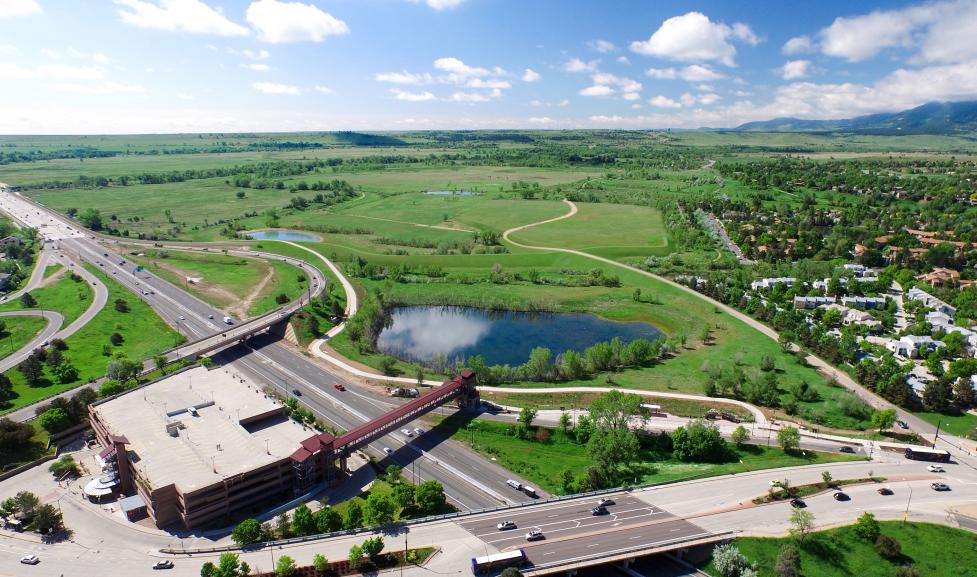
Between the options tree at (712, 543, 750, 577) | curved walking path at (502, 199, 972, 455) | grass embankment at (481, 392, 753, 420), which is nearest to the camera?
tree at (712, 543, 750, 577)

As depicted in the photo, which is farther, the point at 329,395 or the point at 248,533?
the point at 329,395

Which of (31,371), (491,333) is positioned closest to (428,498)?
(491,333)

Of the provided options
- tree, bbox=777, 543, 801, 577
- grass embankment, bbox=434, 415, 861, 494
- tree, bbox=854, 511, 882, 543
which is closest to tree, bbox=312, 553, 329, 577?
grass embankment, bbox=434, 415, 861, 494

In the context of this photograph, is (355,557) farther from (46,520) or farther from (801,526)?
(801,526)

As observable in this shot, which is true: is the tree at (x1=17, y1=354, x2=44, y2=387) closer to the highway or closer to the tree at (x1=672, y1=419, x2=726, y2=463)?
the highway

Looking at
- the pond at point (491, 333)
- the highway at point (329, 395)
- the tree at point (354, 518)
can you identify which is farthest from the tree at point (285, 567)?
the pond at point (491, 333)

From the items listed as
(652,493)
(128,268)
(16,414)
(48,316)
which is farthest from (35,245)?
(652,493)

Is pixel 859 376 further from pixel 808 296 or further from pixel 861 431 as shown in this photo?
pixel 808 296
